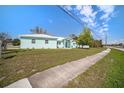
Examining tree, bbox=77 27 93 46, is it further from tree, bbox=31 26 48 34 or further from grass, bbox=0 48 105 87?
tree, bbox=31 26 48 34

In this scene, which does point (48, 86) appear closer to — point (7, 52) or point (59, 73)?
point (59, 73)

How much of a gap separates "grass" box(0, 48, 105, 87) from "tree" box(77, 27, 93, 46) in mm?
979

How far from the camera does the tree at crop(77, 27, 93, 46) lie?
6.51 m

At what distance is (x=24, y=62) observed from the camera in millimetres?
6363

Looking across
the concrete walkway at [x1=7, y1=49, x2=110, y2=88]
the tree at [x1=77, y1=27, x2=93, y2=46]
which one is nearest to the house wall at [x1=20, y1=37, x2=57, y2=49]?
the tree at [x1=77, y1=27, x2=93, y2=46]

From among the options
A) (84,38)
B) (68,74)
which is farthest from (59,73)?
(84,38)

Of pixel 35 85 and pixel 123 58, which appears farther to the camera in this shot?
pixel 123 58

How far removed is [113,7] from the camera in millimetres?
5723

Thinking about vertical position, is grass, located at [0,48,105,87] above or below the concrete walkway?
above

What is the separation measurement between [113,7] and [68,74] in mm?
2182

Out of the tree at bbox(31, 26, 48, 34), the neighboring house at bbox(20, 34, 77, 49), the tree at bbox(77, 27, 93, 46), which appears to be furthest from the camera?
the neighboring house at bbox(20, 34, 77, 49)

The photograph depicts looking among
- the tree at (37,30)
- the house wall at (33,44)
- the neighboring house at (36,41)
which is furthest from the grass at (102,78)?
the house wall at (33,44)

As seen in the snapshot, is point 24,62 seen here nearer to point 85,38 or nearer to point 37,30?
point 37,30
